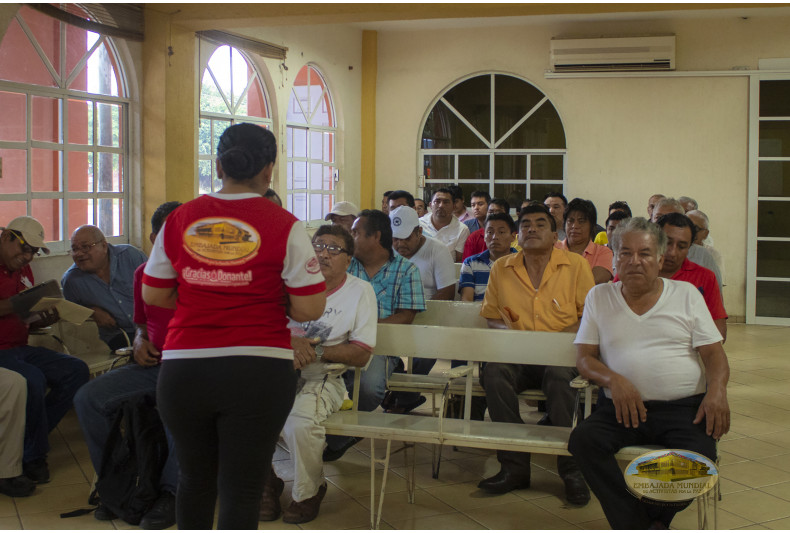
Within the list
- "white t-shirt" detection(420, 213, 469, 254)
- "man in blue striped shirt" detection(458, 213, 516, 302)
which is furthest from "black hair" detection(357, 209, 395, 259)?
"white t-shirt" detection(420, 213, 469, 254)

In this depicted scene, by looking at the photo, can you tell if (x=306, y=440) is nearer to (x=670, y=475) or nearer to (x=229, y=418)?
(x=229, y=418)

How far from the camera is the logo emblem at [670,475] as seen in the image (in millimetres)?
2893

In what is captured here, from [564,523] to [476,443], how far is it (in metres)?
0.52

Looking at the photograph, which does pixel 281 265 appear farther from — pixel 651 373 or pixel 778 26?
pixel 778 26

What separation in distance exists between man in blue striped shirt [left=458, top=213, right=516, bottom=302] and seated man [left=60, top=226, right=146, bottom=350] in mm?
2040

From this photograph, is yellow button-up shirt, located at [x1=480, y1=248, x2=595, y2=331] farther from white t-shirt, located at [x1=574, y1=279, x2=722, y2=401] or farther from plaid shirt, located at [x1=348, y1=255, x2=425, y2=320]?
white t-shirt, located at [x1=574, y1=279, x2=722, y2=401]

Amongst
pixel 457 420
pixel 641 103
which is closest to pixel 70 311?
pixel 457 420

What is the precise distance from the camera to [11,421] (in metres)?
3.67

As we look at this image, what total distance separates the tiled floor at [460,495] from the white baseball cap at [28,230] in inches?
43.9

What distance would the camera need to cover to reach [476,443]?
3266 millimetres

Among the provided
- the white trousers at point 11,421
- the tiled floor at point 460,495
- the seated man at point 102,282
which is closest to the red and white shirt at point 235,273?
the tiled floor at point 460,495

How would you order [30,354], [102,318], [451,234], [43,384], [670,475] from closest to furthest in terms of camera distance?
[670,475] < [43,384] < [30,354] < [102,318] < [451,234]

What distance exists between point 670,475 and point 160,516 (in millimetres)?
2004

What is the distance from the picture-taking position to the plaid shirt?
4.22 metres
